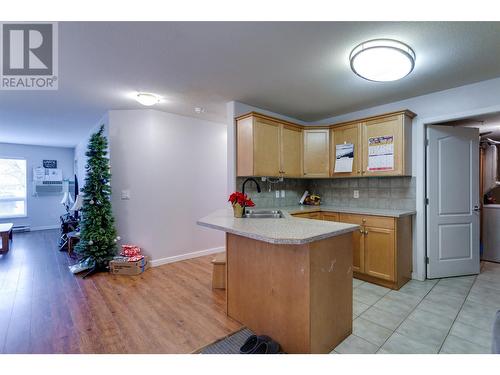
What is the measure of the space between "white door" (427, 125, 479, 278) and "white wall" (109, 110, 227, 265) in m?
3.34

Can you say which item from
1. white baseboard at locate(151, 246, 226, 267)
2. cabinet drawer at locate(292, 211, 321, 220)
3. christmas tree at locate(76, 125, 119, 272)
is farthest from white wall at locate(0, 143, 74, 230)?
cabinet drawer at locate(292, 211, 321, 220)

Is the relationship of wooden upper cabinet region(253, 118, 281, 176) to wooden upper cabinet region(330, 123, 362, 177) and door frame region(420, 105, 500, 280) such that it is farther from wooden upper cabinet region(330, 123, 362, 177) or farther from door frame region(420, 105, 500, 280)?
door frame region(420, 105, 500, 280)

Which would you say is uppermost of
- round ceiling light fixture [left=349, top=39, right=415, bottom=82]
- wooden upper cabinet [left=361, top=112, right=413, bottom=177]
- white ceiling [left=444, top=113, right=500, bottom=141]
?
round ceiling light fixture [left=349, top=39, right=415, bottom=82]

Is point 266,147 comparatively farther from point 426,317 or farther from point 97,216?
point 97,216

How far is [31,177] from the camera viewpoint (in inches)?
269

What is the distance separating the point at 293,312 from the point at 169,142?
3232 millimetres

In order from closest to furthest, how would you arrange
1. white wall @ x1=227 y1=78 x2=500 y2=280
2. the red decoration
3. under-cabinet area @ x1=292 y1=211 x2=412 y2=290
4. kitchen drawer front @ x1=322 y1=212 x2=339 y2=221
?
white wall @ x1=227 y1=78 x2=500 y2=280, under-cabinet area @ x1=292 y1=211 x2=412 y2=290, kitchen drawer front @ x1=322 y1=212 x2=339 y2=221, the red decoration

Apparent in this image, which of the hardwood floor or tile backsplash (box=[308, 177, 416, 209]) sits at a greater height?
tile backsplash (box=[308, 177, 416, 209])

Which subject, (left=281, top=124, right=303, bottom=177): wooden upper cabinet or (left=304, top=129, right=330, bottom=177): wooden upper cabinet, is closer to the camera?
(left=281, top=124, right=303, bottom=177): wooden upper cabinet

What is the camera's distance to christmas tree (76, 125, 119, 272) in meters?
3.43

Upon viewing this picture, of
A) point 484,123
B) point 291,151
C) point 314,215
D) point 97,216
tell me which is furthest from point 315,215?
point 97,216

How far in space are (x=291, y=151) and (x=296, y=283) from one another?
235 centimetres
